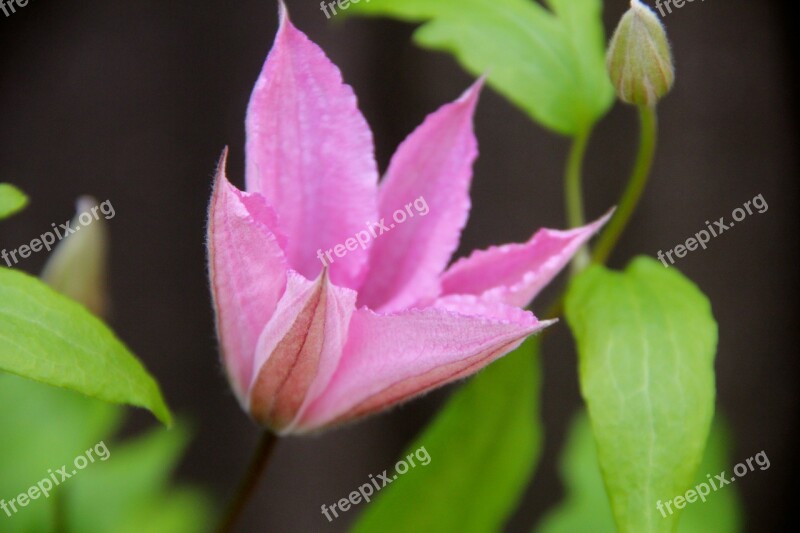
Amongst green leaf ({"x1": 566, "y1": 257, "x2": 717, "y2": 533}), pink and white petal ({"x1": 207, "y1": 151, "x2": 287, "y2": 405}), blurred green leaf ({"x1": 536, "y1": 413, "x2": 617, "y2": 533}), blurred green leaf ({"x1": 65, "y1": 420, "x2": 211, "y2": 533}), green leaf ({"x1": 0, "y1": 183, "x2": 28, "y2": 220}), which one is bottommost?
blurred green leaf ({"x1": 536, "y1": 413, "x2": 617, "y2": 533})

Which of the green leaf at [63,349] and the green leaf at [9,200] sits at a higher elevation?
the green leaf at [9,200]

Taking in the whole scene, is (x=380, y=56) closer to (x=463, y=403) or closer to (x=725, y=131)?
(x=725, y=131)

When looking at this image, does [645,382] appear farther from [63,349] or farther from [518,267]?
[63,349]

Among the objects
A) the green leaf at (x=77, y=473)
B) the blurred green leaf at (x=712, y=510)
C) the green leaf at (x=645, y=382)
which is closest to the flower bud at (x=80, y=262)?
the green leaf at (x=77, y=473)

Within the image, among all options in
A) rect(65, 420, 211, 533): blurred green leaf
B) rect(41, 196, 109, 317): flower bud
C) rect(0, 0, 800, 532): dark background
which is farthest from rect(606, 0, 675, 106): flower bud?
rect(0, 0, 800, 532): dark background

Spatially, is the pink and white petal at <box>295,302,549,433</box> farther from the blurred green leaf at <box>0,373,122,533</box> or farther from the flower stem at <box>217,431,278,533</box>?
the blurred green leaf at <box>0,373,122,533</box>

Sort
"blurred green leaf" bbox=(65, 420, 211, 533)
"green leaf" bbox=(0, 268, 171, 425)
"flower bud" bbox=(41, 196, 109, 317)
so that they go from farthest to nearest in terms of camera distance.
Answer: "blurred green leaf" bbox=(65, 420, 211, 533), "flower bud" bbox=(41, 196, 109, 317), "green leaf" bbox=(0, 268, 171, 425)

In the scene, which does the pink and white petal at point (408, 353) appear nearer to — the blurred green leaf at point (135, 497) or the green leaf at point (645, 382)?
the green leaf at point (645, 382)
